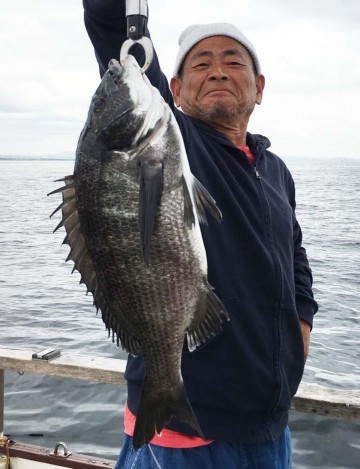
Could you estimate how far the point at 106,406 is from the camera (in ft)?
24.6

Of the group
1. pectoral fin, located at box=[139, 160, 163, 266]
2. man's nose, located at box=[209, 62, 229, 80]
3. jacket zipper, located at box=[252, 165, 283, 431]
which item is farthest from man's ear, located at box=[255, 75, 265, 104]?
pectoral fin, located at box=[139, 160, 163, 266]

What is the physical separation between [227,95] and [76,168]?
1.07 metres

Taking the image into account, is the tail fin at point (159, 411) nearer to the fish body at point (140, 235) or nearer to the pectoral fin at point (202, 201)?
the fish body at point (140, 235)

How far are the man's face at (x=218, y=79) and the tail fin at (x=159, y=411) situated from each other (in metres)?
1.47

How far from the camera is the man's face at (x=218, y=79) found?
2936 millimetres

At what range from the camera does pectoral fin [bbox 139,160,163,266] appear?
→ 209cm

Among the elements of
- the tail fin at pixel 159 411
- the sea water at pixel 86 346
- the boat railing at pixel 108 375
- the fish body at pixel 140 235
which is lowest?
the sea water at pixel 86 346

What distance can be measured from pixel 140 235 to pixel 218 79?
1188mm

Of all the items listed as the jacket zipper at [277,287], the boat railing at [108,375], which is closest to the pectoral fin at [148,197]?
the jacket zipper at [277,287]

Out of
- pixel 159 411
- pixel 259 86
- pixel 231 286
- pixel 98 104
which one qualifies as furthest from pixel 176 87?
pixel 159 411

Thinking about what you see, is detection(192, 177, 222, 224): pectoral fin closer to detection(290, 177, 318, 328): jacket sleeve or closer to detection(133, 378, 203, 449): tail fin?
detection(133, 378, 203, 449): tail fin

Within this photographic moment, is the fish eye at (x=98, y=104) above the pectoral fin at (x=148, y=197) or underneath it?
above

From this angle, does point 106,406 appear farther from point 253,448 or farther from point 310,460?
point 253,448

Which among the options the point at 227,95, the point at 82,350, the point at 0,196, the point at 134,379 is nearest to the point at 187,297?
the point at 134,379
